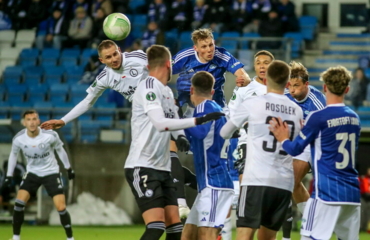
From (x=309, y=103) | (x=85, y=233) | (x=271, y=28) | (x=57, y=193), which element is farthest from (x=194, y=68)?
(x=271, y=28)

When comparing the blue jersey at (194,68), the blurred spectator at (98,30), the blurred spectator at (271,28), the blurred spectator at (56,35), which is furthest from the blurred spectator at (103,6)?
the blue jersey at (194,68)

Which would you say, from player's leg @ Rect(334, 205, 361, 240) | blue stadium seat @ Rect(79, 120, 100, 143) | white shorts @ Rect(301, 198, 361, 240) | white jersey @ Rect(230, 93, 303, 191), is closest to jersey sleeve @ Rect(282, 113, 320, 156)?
white jersey @ Rect(230, 93, 303, 191)

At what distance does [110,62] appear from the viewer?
27.9ft

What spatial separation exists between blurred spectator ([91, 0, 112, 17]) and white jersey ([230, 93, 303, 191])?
1160 centimetres

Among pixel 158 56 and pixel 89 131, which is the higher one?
pixel 158 56

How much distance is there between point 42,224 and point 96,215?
126 cm

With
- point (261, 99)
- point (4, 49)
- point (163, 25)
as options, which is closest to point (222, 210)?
point (261, 99)

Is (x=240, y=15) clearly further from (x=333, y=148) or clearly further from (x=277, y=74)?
(x=333, y=148)

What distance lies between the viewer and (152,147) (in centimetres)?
643

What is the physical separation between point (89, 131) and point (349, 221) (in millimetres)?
9824

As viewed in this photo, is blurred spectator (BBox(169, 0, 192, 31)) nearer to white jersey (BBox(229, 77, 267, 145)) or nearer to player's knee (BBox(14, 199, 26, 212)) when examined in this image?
player's knee (BBox(14, 199, 26, 212))

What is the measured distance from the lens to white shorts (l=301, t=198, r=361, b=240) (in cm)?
586

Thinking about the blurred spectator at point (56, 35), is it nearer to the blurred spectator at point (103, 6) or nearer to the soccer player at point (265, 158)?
the blurred spectator at point (103, 6)

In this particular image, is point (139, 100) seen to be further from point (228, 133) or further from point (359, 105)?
point (359, 105)
